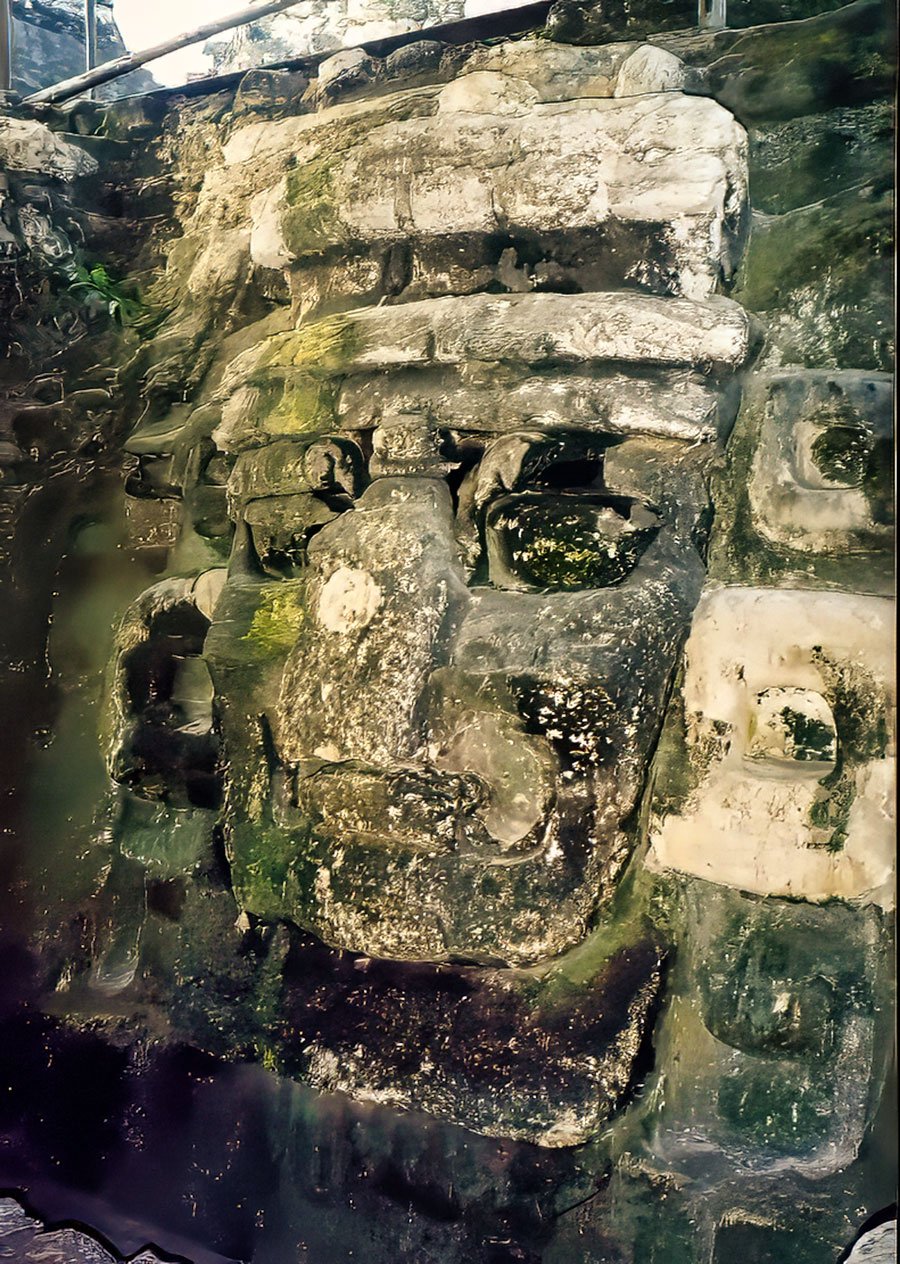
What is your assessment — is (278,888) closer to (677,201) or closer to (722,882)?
(722,882)

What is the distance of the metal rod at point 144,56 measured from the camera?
2488 mm

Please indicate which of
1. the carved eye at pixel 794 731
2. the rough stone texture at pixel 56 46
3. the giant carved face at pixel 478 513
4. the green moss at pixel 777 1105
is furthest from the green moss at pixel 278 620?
the rough stone texture at pixel 56 46

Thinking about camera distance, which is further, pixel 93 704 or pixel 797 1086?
pixel 93 704

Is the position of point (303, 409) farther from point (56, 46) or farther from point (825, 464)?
point (56, 46)

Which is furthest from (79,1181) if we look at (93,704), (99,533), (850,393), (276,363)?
(850,393)

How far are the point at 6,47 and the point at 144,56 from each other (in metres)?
0.42

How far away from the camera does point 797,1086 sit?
1.72 m

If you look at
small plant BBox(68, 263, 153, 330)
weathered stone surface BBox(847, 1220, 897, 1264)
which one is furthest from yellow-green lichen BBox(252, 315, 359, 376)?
weathered stone surface BBox(847, 1220, 897, 1264)

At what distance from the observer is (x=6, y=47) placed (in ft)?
9.02

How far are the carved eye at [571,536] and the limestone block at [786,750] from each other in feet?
0.56

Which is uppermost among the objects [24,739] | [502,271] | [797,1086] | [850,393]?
[502,271]

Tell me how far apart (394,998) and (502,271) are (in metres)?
1.42

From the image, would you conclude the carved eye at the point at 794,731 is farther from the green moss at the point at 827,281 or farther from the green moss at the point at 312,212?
the green moss at the point at 312,212

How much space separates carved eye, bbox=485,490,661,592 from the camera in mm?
1827
